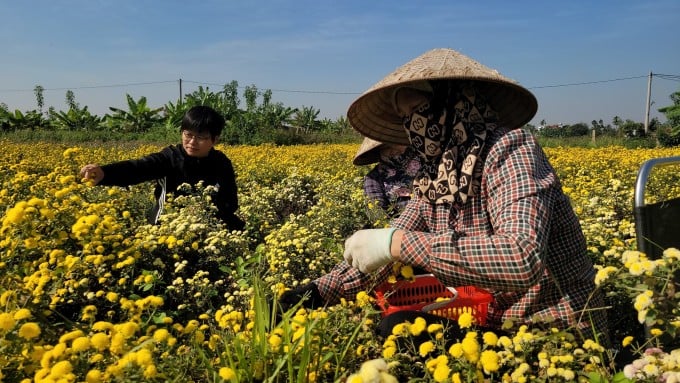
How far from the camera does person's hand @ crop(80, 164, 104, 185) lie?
2834 mm

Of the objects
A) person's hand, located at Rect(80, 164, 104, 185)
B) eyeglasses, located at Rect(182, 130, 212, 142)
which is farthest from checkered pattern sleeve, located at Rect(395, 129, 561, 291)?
eyeglasses, located at Rect(182, 130, 212, 142)

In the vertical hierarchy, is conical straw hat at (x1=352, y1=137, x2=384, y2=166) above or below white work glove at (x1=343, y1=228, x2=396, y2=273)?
above

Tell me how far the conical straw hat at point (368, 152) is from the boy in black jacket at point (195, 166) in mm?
1032

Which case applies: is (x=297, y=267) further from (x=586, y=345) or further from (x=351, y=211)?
(x=586, y=345)

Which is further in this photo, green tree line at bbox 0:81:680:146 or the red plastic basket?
green tree line at bbox 0:81:680:146

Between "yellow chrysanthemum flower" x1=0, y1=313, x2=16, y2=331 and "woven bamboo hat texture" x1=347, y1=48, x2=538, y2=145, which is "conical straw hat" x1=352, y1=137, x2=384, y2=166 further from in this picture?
"yellow chrysanthemum flower" x1=0, y1=313, x2=16, y2=331

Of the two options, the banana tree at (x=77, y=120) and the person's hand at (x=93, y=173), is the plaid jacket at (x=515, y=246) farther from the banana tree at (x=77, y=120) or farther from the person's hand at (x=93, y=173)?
the banana tree at (x=77, y=120)

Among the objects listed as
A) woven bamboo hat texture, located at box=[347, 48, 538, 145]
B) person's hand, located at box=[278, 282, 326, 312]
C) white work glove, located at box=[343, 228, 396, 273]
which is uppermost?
woven bamboo hat texture, located at box=[347, 48, 538, 145]

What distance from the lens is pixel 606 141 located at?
2039 cm

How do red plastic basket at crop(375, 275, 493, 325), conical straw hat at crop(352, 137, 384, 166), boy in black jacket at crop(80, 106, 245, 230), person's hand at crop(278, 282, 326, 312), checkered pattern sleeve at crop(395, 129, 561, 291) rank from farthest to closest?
1. conical straw hat at crop(352, 137, 384, 166)
2. boy in black jacket at crop(80, 106, 245, 230)
3. person's hand at crop(278, 282, 326, 312)
4. red plastic basket at crop(375, 275, 493, 325)
5. checkered pattern sleeve at crop(395, 129, 561, 291)

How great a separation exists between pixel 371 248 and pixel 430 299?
62 cm

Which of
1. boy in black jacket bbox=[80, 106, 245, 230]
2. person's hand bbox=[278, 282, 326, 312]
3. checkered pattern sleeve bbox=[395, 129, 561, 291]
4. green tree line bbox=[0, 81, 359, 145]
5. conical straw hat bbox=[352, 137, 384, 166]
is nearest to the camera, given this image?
checkered pattern sleeve bbox=[395, 129, 561, 291]

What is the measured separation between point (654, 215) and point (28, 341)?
1.93 metres

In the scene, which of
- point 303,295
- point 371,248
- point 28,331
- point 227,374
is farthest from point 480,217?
point 28,331
